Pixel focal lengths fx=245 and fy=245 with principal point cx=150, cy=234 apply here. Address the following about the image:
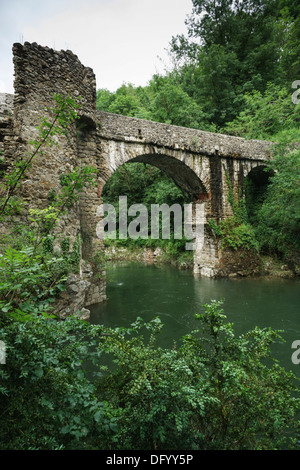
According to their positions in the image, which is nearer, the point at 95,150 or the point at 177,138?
the point at 95,150

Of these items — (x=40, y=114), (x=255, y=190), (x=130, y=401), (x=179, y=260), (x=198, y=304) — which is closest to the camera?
(x=130, y=401)

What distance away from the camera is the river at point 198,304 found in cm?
473

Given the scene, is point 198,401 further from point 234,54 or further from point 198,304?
point 234,54

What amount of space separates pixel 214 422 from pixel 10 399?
124 centimetres

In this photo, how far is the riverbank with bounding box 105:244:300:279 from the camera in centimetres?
930

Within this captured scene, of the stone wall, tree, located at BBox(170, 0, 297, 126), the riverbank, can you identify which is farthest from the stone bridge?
tree, located at BBox(170, 0, 297, 126)

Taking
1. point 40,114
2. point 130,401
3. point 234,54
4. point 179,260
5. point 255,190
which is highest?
point 234,54

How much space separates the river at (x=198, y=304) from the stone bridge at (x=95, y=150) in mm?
972

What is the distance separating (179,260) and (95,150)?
7.62 m

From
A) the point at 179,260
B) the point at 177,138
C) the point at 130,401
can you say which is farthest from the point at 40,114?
the point at 179,260

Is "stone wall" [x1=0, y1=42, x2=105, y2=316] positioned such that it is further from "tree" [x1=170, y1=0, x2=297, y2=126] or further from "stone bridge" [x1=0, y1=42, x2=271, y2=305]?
"tree" [x1=170, y1=0, x2=297, y2=126]

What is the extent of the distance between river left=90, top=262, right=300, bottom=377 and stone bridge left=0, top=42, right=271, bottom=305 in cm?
97

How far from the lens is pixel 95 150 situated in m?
6.55
